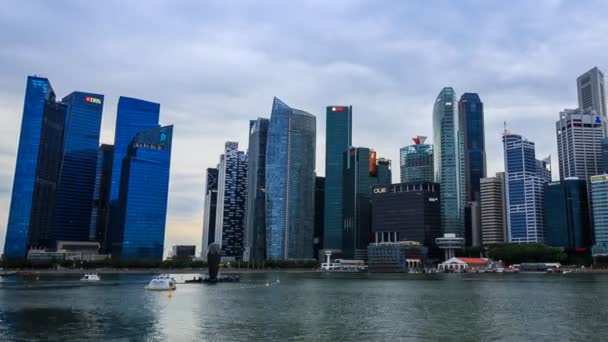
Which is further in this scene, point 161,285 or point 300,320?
point 161,285

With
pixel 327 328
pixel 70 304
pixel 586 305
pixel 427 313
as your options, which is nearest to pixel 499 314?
pixel 427 313

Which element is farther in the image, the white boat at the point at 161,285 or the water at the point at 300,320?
the white boat at the point at 161,285

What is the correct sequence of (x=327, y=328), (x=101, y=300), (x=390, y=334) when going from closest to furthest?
(x=390, y=334), (x=327, y=328), (x=101, y=300)

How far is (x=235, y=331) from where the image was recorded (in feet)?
211

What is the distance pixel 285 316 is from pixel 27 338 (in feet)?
115

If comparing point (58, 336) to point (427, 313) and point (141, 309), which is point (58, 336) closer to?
point (141, 309)

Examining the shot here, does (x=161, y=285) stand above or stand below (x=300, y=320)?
above

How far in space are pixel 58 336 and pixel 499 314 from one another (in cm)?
6133

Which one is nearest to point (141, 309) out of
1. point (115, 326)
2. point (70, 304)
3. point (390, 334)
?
point (70, 304)

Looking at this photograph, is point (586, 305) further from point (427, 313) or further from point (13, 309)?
point (13, 309)

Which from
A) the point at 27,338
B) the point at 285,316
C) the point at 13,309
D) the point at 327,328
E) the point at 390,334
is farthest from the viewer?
the point at 13,309

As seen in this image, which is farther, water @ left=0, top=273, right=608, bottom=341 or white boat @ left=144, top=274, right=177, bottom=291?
white boat @ left=144, top=274, right=177, bottom=291

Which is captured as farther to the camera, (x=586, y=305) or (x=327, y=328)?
(x=586, y=305)

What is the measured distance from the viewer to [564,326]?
69.8 meters
